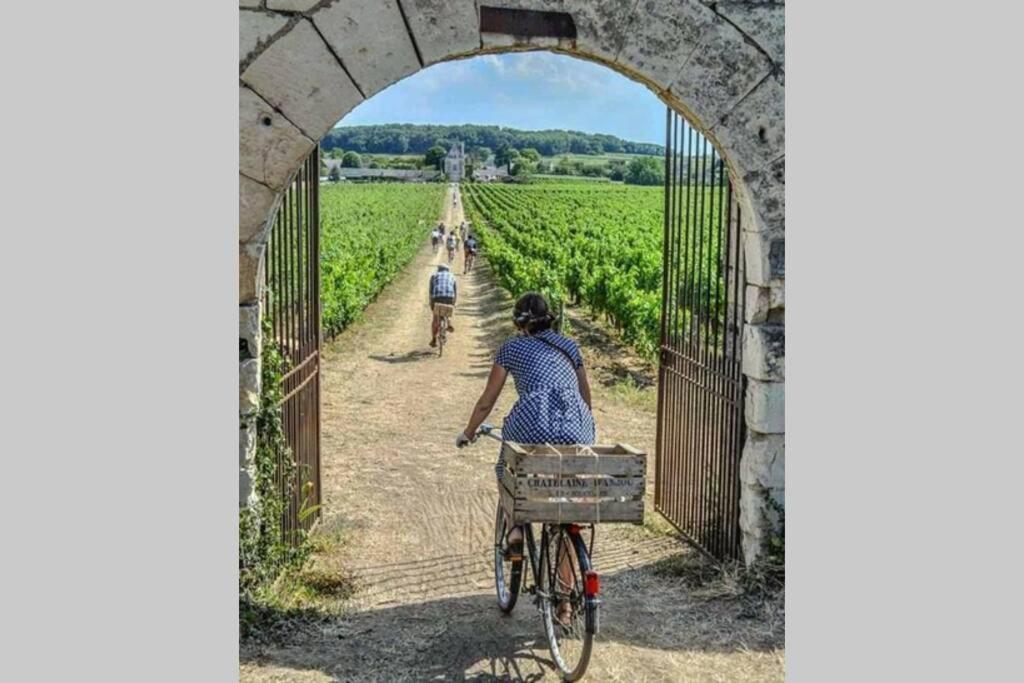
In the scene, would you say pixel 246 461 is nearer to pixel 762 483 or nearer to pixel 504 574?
pixel 504 574

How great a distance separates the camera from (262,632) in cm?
528

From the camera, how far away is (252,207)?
5188 millimetres

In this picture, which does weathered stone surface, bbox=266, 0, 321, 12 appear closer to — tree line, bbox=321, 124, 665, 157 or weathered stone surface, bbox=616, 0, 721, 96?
weathered stone surface, bbox=616, 0, 721, 96

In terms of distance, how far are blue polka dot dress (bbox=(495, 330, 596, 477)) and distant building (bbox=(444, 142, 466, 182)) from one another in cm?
10448

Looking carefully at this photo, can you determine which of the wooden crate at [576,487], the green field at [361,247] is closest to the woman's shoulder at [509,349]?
the wooden crate at [576,487]

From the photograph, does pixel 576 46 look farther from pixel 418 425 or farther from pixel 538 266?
pixel 538 266

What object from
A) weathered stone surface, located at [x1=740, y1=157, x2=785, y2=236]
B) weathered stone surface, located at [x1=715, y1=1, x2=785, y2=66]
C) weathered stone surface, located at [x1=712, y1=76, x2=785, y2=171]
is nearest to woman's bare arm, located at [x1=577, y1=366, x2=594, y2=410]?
weathered stone surface, located at [x1=740, y1=157, x2=785, y2=236]

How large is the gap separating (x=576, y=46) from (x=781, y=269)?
1561 millimetres

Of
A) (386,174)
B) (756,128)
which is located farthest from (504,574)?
(386,174)

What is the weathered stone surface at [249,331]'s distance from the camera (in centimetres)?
530

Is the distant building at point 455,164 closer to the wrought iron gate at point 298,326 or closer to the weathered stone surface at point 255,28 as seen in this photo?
the wrought iron gate at point 298,326

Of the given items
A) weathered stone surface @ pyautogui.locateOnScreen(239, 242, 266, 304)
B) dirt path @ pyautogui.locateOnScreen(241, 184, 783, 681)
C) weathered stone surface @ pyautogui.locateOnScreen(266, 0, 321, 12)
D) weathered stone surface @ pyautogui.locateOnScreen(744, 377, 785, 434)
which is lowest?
dirt path @ pyautogui.locateOnScreen(241, 184, 783, 681)

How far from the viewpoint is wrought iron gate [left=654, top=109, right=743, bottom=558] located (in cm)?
631

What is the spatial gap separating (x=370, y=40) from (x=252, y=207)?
96 centimetres
